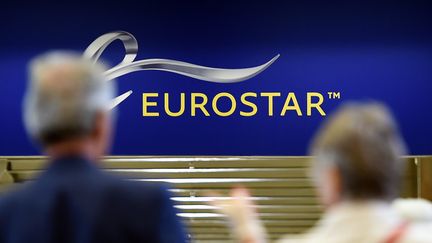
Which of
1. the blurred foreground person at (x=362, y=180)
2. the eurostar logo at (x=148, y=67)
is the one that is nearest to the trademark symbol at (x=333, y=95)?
the eurostar logo at (x=148, y=67)

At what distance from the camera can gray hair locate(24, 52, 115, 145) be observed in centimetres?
140

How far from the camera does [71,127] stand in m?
1.41

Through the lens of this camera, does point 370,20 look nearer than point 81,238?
No

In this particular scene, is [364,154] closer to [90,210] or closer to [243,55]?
[90,210]

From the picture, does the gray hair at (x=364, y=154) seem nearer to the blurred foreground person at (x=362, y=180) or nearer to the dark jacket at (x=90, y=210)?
the blurred foreground person at (x=362, y=180)

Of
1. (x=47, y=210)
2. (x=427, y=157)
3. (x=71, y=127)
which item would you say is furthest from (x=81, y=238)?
(x=427, y=157)

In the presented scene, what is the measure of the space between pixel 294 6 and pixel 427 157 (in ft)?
5.50

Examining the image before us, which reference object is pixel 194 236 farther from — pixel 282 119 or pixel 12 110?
pixel 12 110

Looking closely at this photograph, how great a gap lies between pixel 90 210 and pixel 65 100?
0.84 ft

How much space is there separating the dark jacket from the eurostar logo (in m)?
3.99

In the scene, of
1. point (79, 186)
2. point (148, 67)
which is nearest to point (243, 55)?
point (148, 67)

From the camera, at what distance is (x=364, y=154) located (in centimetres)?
137

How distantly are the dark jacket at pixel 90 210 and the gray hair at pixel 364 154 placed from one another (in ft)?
1.30

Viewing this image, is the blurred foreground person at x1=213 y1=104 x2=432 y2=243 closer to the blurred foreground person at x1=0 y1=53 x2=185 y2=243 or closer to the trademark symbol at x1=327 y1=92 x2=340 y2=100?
the blurred foreground person at x1=0 y1=53 x2=185 y2=243
